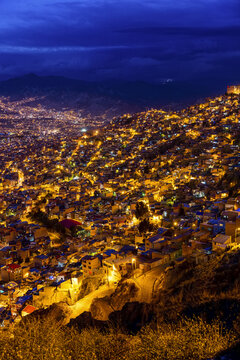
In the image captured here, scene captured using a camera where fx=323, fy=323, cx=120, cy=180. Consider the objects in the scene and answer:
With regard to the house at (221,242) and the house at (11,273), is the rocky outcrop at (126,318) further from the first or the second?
the house at (11,273)

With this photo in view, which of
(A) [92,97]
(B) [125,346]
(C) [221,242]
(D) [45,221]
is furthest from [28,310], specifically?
(A) [92,97]

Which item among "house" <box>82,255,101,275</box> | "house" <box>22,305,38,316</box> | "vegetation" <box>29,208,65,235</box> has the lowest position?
"vegetation" <box>29,208,65,235</box>

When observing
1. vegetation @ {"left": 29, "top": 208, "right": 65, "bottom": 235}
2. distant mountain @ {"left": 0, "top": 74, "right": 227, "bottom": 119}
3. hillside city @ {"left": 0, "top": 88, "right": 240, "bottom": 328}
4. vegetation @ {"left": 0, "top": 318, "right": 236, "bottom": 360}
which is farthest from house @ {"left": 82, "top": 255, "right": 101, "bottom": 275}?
distant mountain @ {"left": 0, "top": 74, "right": 227, "bottom": 119}

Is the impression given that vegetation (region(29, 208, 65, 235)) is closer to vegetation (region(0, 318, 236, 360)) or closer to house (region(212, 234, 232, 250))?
house (region(212, 234, 232, 250))

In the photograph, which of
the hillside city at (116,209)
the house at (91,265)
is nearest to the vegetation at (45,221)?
the hillside city at (116,209)

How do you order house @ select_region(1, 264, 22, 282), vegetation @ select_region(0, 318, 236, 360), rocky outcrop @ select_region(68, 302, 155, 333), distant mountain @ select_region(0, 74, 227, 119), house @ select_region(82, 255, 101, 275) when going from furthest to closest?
distant mountain @ select_region(0, 74, 227, 119) < house @ select_region(1, 264, 22, 282) < house @ select_region(82, 255, 101, 275) < rocky outcrop @ select_region(68, 302, 155, 333) < vegetation @ select_region(0, 318, 236, 360)

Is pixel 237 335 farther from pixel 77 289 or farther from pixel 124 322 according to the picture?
pixel 77 289

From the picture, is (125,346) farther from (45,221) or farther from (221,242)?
(45,221)
